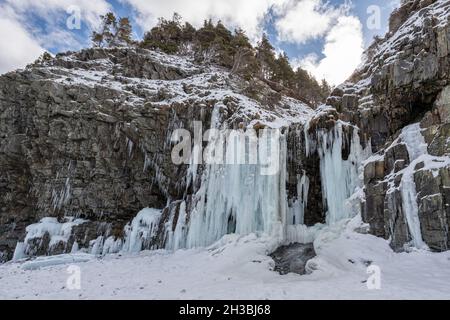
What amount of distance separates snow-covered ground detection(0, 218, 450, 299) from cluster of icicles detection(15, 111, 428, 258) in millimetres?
1096

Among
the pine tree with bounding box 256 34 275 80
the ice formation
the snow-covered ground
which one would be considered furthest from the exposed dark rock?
the pine tree with bounding box 256 34 275 80

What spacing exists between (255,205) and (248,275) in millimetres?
5018

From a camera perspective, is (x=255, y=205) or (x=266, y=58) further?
(x=266, y=58)

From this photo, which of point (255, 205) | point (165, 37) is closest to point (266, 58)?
point (165, 37)

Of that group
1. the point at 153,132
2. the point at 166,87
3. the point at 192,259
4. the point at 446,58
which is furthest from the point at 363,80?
the point at 166,87

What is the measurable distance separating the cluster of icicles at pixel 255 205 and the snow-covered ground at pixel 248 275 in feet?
3.59

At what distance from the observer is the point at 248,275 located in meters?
9.87

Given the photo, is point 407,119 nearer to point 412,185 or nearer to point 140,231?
point 412,185

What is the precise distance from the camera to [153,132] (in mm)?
20016

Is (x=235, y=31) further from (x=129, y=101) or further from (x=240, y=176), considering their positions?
(x=240, y=176)

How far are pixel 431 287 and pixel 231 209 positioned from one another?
9762 millimetres

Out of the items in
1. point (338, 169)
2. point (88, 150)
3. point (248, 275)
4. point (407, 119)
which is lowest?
point (248, 275)

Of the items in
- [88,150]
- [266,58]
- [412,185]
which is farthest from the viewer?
[266,58]

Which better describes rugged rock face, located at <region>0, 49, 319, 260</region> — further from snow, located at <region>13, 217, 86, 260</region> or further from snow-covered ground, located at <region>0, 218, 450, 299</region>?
snow-covered ground, located at <region>0, 218, 450, 299</region>
